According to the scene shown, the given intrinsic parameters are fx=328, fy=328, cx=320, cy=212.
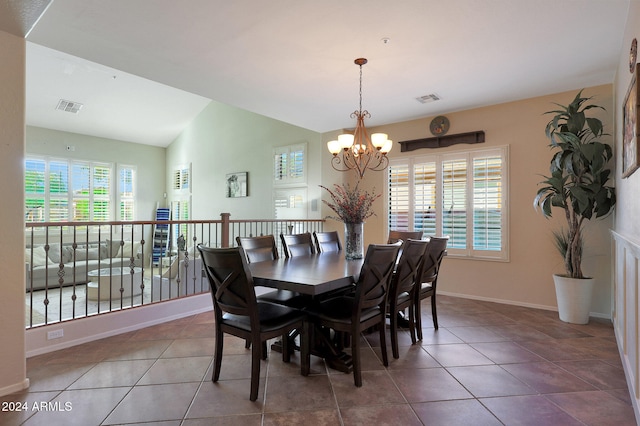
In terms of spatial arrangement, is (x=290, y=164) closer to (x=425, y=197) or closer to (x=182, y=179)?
(x=425, y=197)

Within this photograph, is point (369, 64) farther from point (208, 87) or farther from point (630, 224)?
point (630, 224)

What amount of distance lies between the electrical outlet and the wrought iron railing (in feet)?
0.62

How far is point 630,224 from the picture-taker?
243 centimetres

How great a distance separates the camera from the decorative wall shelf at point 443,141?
471 centimetres

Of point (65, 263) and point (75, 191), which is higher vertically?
point (75, 191)

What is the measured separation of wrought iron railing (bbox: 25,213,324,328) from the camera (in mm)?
3715

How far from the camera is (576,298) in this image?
3.65 meters

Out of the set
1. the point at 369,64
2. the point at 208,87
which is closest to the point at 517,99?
the point at 369,64

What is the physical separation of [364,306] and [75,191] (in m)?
8.34

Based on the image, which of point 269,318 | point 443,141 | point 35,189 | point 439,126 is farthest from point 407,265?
point 35,189

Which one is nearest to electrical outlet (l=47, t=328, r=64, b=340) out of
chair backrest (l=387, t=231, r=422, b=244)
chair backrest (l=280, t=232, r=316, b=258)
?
chair backrest (l=280, t=232, r=316, b=258)

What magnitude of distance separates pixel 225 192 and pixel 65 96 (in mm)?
3656

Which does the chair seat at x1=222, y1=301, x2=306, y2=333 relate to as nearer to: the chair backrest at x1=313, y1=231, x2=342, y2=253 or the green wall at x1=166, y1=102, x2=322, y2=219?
the chair backrest at x1=313, y1=231, x2=342, y2=253

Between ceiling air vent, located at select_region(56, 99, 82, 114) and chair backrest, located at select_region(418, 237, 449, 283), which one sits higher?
ceiling air vent, located at select_region(56, 99, 82, 114)
